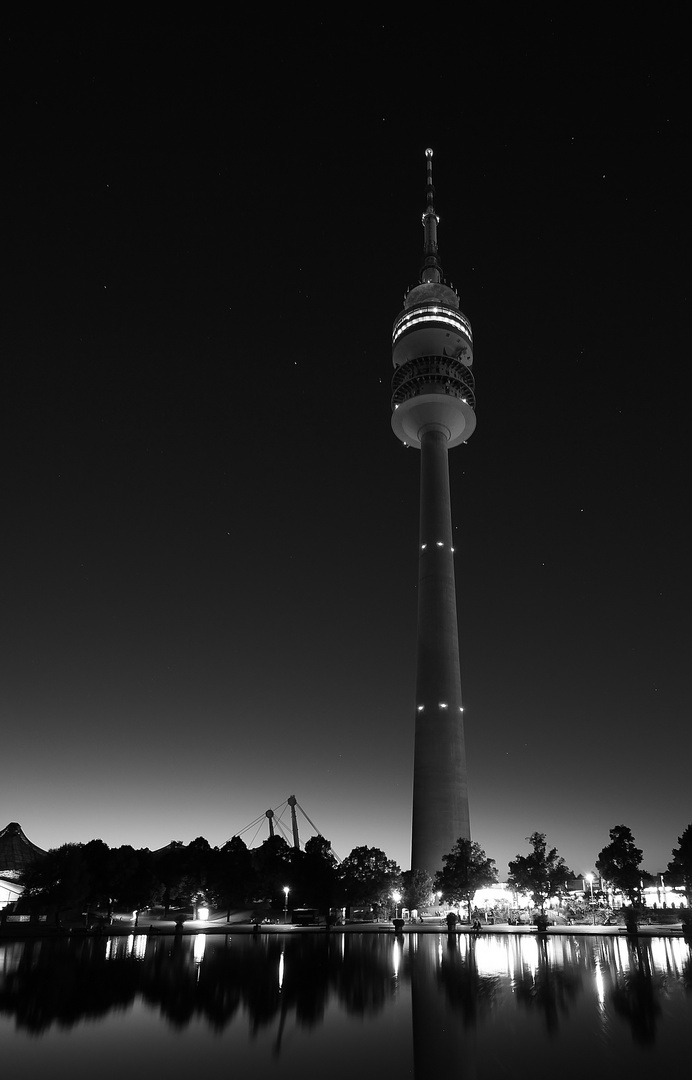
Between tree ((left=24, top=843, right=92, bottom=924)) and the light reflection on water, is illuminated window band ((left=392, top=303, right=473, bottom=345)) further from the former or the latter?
the light reflection on water

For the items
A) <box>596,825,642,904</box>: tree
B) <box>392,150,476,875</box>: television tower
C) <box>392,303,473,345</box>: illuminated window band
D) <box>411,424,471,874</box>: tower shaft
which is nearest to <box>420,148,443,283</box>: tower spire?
<box>392,150,476,875</box>: television tower

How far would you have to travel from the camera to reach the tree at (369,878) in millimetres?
92812

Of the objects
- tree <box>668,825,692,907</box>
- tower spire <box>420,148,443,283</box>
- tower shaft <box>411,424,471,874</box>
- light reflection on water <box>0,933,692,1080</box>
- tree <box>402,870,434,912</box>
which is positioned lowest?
light reflection on water <box>0,933,692,1080</box>

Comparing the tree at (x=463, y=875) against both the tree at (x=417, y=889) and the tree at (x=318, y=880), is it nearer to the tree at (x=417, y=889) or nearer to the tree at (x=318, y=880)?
the tree at (x=417, y=889)

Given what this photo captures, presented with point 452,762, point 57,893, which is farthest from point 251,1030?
point 452,762

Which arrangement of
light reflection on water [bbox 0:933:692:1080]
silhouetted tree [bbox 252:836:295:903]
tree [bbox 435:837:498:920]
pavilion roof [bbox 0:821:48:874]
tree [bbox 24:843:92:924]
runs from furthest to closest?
pavilion roof [bbox 0:821:48:874] < silhouetted tree [bbox 252:836:295:903] < tree [bbox 435:837:498:920] < tree [bbox 24:843:92:924] < light reflection on water [bbox 0:933:692:1080]

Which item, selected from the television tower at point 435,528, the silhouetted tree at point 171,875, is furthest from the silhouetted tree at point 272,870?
the television tower at point 435,528

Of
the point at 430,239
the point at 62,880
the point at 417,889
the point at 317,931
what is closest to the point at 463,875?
the point at 417,889

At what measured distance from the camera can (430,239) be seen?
525 feet

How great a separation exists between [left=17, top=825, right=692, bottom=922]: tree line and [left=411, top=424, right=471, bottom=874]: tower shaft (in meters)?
4.36

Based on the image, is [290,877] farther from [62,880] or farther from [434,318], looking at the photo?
[434,318]

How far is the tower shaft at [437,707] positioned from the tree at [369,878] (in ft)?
17.2

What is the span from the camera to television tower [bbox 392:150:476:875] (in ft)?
336

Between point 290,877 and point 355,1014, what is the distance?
76.8m
